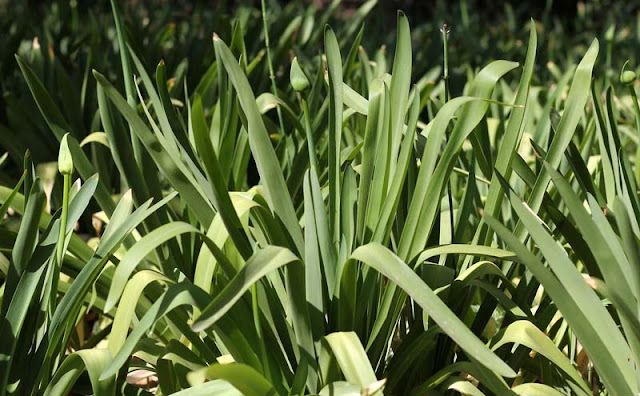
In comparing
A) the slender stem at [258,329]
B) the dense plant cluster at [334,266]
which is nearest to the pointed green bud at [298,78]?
the dense plant cluster at [334,266]

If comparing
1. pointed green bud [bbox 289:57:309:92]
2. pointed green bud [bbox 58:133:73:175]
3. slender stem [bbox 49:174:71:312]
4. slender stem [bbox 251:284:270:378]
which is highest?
pointed green bud [bbox 289:57:309:92]

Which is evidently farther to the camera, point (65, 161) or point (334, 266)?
point (334, 266)

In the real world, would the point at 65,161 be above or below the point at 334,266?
above

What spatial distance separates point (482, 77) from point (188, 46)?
2.25 meters

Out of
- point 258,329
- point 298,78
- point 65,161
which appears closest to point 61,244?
point 65,161

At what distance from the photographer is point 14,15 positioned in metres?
4.30

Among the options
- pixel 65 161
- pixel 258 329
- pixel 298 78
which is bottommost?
pixel 258 329

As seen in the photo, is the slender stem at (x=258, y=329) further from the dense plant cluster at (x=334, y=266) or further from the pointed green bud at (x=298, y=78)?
the pointed green bud at (x=298, y=78)

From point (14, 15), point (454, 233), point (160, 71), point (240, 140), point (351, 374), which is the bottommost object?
point (351, 374)

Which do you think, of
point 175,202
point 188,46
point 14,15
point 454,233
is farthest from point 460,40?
point 454,233

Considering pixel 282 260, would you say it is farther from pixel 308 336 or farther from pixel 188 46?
pixel 188 46

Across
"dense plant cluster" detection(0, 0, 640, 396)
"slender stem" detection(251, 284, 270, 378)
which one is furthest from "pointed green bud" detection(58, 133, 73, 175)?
"slender stem" detection(251, 284, 270, 378)

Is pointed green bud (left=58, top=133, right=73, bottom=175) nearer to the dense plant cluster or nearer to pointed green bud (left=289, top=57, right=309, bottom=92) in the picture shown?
the dense plant cluster

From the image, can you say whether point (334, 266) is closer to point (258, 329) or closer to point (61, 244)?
point (258, 329)
